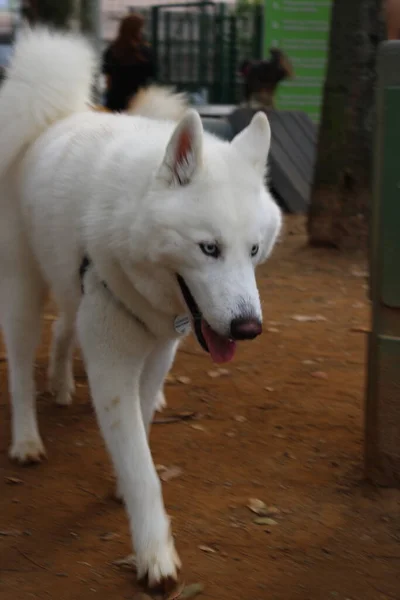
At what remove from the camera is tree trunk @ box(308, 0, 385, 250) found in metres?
7.68

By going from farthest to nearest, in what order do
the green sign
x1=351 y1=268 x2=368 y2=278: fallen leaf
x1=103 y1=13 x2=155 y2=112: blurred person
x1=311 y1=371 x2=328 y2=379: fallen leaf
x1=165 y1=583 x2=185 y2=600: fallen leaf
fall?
1. the green sign
2. x1=103 y1=13 x2=155 y2=112: blurred person
3. x1=351 y1=268 x2=368 y2=278: fallen leaf
4. x1=311 y1=371 x2=328 y2=379: fallen leaf
5. x1=165 y1=583 x2=185 y2=600: fallen leaf

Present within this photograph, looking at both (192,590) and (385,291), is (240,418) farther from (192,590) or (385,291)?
(192,590)

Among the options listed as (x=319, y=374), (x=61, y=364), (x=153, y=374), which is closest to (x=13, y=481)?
(x=153, y=374)

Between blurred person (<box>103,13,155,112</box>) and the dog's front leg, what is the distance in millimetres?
6002

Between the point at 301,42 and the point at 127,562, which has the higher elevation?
the point at 301,42

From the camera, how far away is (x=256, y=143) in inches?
120

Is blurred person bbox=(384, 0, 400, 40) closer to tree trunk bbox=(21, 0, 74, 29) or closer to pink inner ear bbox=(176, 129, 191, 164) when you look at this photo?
pink inner ear bbox=(176, 129, 191, 164)

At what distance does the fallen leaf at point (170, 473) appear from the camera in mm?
3721

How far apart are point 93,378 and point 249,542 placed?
2.74 feet

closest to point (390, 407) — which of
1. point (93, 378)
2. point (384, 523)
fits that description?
point (384, 523)

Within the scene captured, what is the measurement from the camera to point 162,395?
4566mm

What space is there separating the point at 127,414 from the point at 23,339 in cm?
105

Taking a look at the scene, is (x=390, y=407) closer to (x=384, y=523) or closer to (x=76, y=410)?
(x=384, y=523)

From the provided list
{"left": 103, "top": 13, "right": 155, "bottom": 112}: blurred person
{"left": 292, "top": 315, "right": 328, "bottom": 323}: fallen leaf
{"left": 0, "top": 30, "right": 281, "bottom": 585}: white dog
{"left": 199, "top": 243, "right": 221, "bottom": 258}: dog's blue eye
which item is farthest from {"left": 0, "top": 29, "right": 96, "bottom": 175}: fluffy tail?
{"left": 103, "top": 13, "right": 155, "bottom": 112}: blurred person
